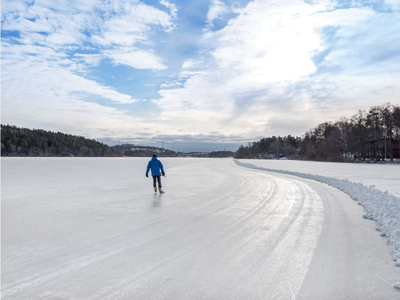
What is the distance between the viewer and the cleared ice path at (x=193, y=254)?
12.2 ft

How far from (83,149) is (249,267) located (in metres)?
135

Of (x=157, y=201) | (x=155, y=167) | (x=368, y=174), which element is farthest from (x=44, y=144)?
(x=157, y=201)

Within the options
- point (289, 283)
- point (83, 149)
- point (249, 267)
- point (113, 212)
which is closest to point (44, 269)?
point (249, 267)

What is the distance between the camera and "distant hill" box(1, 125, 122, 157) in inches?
4032

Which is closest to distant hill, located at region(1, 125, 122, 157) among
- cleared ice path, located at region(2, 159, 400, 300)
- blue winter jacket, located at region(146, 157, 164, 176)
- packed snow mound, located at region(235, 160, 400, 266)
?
blue winter jacket, located at region(146, 157, 164, 176)

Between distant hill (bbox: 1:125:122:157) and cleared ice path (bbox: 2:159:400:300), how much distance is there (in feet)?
359

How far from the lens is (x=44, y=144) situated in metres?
114

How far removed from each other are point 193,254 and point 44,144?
405ft

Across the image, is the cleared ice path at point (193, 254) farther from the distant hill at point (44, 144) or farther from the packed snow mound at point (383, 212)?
the distant hill at point (44, 144)

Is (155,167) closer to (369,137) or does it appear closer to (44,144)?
(369,137)

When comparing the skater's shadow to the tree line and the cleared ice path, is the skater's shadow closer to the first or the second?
the cleared ice path

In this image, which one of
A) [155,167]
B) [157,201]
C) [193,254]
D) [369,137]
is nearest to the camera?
[193,254]

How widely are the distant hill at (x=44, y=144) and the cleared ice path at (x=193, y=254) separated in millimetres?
109318

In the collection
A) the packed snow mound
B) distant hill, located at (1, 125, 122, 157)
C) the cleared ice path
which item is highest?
distant hill, located at (1, 125, 122, 157)
